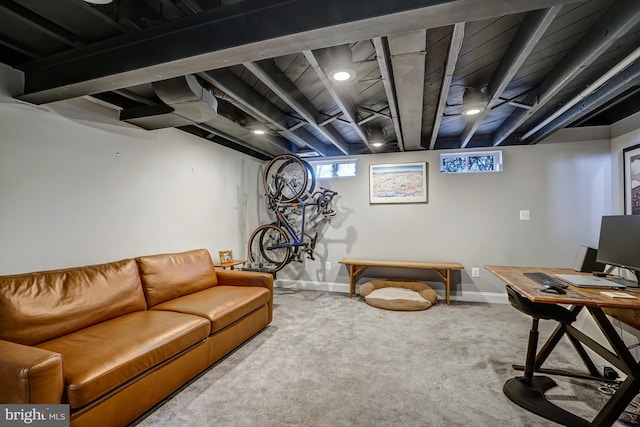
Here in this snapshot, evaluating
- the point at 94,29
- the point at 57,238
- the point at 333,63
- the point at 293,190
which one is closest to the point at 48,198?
the point at 57,238

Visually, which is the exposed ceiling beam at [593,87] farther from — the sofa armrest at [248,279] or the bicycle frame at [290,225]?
the sofa armrest at [248,279]

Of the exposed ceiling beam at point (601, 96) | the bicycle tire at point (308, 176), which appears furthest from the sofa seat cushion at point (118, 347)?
the exposed ceiling beam at point (601, 96)

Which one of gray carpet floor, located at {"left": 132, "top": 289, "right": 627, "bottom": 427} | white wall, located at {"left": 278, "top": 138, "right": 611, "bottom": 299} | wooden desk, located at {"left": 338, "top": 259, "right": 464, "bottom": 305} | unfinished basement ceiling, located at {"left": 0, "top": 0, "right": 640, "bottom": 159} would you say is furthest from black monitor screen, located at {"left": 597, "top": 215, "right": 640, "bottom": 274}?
white wall, located at {"left": 278, "top": 138, "right": 611, "bottom": 299}

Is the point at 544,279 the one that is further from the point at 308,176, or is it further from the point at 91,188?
the point at 91,188

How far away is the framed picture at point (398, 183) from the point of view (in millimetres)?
4641

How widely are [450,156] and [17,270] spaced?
198 inches

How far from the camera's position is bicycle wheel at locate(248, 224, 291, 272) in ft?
15.0

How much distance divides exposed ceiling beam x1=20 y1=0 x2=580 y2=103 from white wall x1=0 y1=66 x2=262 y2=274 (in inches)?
15.2

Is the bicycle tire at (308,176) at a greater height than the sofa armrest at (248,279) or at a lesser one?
greater

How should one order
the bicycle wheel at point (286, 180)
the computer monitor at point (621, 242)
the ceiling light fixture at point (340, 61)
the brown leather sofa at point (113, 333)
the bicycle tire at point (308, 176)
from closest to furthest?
the brown leather sofa at point (113, 333)
the computer monitor at point (621, 242)
the ceiling light fixture at point (340, 61)
the bicycle tire at point (308, 176)
the bicycle wheel at point (286, 180)

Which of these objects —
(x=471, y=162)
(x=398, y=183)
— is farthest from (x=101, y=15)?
(x=471, y=162)

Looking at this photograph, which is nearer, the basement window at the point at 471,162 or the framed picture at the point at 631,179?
the framed picture at the point at 631,179

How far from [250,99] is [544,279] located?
273 cm

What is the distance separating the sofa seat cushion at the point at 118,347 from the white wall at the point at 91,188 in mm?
758
